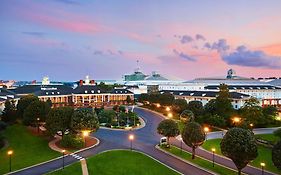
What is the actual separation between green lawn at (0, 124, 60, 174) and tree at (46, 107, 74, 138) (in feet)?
9.90

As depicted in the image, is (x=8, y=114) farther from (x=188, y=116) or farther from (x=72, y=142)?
(x=188, y=116)

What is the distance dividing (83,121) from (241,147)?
80.1 ft

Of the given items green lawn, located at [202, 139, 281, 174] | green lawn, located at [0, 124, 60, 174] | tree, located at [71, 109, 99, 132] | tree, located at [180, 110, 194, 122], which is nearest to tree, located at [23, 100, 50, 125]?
green lawn, located at [0, 124, 60, 174]

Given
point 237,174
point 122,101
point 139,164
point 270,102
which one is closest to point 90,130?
point 139,164

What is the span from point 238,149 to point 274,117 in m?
46.4

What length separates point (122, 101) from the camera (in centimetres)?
11744

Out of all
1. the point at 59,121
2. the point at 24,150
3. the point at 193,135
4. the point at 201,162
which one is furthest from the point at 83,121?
the point at 201,162

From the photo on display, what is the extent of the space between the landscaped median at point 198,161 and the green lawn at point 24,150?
55.5 feet

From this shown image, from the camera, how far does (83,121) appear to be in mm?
47656

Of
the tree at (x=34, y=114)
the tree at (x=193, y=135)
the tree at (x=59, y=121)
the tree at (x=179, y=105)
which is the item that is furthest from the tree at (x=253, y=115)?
the tree at (x=34, y=114)

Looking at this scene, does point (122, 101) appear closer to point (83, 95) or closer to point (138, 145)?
point (83, 95)

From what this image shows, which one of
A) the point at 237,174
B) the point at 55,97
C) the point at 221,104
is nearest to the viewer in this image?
the point at 237,174

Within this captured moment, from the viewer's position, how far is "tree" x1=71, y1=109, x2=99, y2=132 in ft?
156

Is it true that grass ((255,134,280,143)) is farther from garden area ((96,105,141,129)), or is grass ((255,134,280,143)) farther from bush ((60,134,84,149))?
bush ((60,134,84,149))
